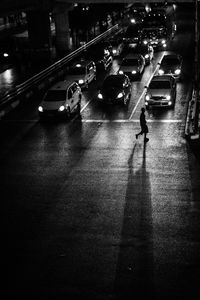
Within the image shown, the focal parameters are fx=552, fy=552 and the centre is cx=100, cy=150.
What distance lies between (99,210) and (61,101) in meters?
12.0

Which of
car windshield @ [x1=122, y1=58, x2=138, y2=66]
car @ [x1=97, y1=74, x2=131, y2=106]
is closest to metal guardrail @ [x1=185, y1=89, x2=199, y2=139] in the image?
car @ [x1=97, y1=74, x2=131, y2=106]

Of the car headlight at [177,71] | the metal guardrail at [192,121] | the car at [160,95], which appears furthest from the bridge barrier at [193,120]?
the car headlight at [177,71]

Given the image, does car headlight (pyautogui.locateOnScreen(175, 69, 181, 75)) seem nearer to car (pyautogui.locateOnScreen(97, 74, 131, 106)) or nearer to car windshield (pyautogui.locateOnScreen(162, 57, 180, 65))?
car windshield (pyautogui.locateOnScreen(162, 57, 180, 65))

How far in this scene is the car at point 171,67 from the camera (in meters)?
35.6

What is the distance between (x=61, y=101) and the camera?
2716 centimetres

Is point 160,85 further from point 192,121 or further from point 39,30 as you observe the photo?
point 39,30

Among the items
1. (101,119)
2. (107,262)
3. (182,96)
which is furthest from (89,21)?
(107,262)

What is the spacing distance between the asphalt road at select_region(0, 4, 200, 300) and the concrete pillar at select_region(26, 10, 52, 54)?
971 inches

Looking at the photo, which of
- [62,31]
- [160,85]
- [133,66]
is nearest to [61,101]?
[160,85]

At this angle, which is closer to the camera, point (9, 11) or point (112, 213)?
point (112, 213)

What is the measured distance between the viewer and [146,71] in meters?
40.0

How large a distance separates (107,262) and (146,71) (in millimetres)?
28517

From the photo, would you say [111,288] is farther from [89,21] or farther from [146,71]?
[89,21]

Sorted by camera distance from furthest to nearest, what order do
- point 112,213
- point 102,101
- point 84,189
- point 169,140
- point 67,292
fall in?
1. point 102,101
2. point 169,140
3. point 84,189
4. point 112,213
5. point 67,292
